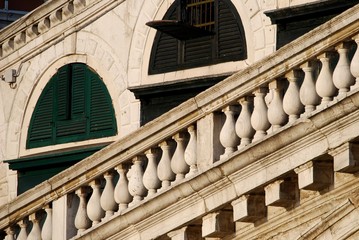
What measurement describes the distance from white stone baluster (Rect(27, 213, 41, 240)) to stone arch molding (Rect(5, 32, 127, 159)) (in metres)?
3.42

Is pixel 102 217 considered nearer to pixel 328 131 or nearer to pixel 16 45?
pixel 328 131

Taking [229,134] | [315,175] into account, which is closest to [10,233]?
[229,134]

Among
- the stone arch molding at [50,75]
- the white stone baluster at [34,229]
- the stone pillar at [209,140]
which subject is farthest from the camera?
the stone arch molding at [50,75]

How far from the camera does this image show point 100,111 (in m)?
27.9

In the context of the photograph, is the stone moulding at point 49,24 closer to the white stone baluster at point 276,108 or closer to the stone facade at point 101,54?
the stone facade at point 101,54

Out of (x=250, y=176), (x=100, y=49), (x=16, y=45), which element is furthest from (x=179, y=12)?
(x=250, y=176)

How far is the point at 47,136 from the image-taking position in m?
28.8

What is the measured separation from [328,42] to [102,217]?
4.49 meters

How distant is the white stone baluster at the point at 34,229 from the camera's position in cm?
2402

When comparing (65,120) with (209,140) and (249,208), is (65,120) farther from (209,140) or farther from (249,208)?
(249,208)

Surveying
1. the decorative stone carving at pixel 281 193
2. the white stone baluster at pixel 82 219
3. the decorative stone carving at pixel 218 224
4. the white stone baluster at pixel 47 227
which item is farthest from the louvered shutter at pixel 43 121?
the decorative stone carving at pixel 281 193

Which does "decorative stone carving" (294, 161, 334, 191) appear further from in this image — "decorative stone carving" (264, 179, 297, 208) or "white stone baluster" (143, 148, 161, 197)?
"white stone baluster" (143, 148, 161, 197)

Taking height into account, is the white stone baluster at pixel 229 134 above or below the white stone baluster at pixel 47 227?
above

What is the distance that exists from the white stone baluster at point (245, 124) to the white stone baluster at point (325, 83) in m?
1.19
